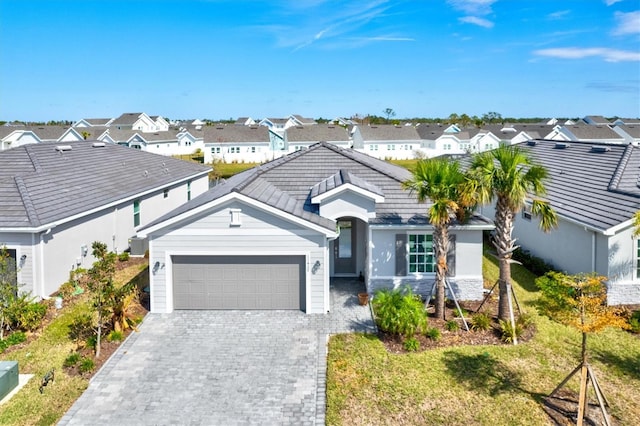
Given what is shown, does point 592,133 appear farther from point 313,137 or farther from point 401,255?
point 401,255

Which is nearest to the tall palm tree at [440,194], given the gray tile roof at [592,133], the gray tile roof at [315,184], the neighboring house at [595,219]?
the gray tile roof at [315,184]

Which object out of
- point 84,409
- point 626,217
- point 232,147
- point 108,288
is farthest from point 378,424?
point 232,147

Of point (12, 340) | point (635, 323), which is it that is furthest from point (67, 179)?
point (635, 323)

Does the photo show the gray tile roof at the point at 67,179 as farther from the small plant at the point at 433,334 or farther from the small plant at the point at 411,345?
the small plant at the point at 433,334

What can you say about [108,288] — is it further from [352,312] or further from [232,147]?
[232,147]

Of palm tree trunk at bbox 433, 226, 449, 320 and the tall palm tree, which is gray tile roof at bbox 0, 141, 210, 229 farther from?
palm tree trunk at bbox 433, 226, 449, 320

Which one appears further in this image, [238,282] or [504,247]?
[238,282]

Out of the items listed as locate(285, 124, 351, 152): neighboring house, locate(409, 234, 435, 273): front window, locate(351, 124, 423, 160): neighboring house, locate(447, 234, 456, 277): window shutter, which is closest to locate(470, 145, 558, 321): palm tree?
locate(447, 234, 456, 277): window shutter

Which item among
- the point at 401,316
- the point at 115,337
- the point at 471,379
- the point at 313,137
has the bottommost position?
the point at 471,379
